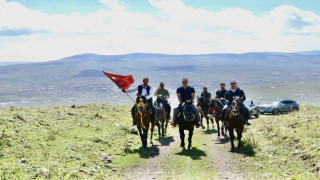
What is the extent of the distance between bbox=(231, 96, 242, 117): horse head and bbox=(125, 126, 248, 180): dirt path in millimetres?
1850

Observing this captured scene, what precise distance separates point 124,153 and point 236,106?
5.69 meters

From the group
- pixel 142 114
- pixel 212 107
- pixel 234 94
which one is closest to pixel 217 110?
pixel 212 107

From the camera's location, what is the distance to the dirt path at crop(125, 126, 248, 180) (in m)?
11.3

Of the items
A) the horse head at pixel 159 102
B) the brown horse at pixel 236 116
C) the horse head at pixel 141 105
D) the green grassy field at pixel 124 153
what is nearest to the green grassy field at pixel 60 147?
the green grassy field at pixel 124 153

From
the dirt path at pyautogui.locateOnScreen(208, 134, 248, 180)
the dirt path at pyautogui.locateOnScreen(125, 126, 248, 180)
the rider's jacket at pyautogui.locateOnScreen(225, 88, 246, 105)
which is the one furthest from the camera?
the rider's jacket at pyautogui.locateOnScreen(225, 88, 246, 105)

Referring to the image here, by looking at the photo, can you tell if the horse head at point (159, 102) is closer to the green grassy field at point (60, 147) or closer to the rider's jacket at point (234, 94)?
the green grassy field at point (60, 147)

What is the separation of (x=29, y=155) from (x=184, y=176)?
592 centimetres

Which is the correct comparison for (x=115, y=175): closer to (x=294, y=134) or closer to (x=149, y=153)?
(x=149, y=153)

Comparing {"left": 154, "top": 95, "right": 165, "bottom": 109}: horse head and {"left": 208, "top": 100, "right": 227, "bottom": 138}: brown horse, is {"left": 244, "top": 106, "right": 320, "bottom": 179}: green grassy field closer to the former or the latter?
{"left": 208, "top": 100, "right": 227, "bottom": 138}: brown horse

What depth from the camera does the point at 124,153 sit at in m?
14.7

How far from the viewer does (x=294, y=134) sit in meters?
15.3

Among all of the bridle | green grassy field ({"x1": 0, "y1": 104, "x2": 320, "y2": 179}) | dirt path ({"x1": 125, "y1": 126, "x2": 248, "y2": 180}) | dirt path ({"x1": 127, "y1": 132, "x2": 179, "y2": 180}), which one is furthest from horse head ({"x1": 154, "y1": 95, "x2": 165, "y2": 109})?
the bridle

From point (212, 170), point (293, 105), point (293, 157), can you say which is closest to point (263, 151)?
point (293, 157)

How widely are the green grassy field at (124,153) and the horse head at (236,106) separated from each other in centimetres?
173
